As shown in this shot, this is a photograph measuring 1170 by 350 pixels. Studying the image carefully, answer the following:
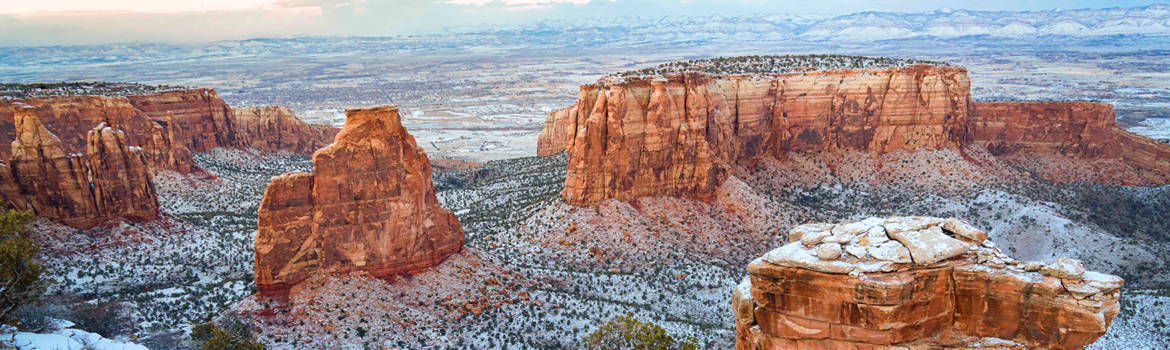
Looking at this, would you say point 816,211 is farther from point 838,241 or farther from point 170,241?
point 170,241

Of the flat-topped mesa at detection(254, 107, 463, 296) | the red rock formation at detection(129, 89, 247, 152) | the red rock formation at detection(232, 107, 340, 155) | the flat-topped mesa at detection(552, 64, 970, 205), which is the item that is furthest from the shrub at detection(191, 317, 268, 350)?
the red rock formation at detection(232, 107, 340, 155)

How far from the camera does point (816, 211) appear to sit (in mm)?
49938

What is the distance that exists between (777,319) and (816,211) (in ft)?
118

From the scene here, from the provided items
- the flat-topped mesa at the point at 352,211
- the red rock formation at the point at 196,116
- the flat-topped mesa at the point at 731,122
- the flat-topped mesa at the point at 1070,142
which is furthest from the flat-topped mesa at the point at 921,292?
the red rock formation at the point at 196,116

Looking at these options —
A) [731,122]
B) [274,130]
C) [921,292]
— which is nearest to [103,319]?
[921,292]

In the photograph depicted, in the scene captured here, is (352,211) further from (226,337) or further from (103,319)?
(103,319)

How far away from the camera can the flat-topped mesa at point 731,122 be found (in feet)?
141

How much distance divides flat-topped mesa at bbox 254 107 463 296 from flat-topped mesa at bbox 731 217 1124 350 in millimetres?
18781

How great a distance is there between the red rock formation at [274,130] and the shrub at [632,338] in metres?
62.0

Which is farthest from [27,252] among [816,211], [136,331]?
[816,211]

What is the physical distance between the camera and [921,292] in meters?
14.9

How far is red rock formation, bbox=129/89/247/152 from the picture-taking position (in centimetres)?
6340

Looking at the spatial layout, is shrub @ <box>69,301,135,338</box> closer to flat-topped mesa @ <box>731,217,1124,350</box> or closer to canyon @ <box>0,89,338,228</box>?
canyon @ <box>0,89,338,228</box>

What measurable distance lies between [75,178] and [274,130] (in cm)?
4183
